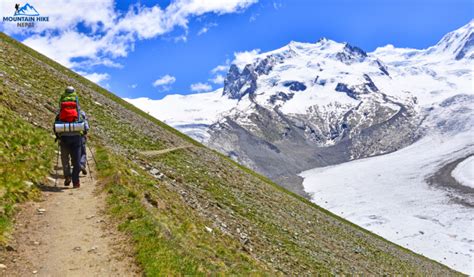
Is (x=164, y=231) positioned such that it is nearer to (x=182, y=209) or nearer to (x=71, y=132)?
(x=71, y=132)

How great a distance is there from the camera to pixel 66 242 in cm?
1236

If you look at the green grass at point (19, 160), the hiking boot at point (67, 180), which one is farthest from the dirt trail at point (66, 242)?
the hiking boot at point (67, 180)

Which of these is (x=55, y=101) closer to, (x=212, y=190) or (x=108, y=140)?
(x=108, y=140)

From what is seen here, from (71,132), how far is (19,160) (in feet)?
7.15

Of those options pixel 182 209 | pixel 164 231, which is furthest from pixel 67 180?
pixel 182 209

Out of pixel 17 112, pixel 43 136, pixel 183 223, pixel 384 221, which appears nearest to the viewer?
pixel 183 223

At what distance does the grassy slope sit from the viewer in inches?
552

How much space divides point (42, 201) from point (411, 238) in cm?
15358

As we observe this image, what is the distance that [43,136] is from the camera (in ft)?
66.0

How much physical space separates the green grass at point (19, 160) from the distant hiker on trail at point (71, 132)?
114 centimetres

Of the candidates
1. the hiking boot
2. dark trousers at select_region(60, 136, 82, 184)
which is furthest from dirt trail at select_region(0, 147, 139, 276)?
dark trousers at select_region(60, 136, 82, 184)

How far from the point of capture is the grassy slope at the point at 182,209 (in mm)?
14031

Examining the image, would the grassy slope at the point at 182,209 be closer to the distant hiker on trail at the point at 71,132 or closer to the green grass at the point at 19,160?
the green grass at the point at 19,160

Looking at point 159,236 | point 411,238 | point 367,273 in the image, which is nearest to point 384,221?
point 411,238
